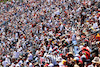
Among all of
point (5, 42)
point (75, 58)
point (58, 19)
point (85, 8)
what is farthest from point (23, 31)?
point (75, 58)

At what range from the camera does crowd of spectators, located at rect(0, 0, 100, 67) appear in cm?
402

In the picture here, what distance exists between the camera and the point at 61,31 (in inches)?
229

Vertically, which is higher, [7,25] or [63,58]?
[7,25]

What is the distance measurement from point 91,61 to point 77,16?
2977mm

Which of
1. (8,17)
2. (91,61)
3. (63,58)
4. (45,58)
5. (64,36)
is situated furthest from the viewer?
(8,17)

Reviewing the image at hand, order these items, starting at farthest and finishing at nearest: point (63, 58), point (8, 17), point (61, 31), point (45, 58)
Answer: point (8, 17) → point (61, 31) → point (45, 58) → point (63, 58)

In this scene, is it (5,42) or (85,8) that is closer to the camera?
(85,8)

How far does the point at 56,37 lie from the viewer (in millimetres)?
5527

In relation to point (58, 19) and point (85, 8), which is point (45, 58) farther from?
point (85, 8)

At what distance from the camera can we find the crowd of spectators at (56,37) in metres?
4.02

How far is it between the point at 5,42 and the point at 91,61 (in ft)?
16.5

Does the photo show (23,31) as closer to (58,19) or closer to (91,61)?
(58,19)

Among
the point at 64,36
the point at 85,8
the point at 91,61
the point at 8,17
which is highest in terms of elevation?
the point at 8,17

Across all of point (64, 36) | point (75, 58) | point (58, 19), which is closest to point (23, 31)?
point (58, 19)
